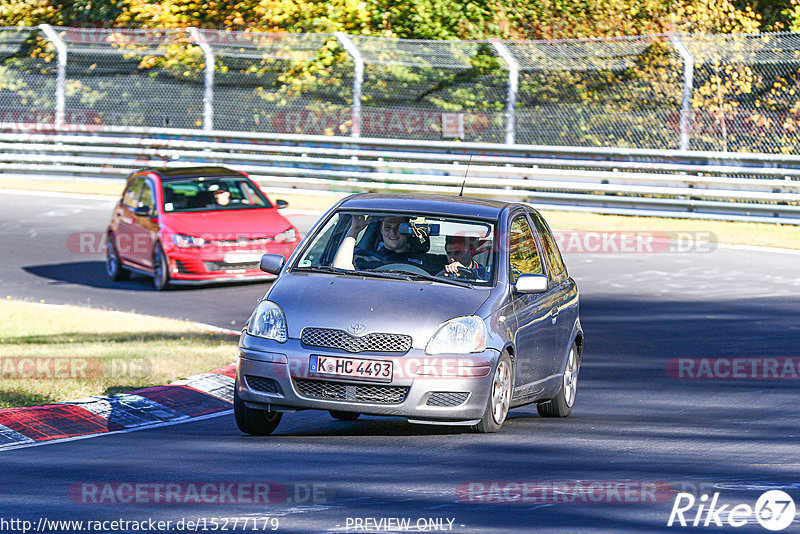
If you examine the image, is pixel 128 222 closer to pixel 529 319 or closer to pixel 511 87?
pixel 511 87

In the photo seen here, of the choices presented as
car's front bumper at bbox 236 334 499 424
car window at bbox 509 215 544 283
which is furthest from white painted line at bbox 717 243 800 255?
car's front bumper at bbox 236 334 499 424

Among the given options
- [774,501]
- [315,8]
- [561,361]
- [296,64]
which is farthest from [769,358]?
[315,8]

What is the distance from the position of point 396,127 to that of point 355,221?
19.5 m

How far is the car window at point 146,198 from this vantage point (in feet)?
60.4

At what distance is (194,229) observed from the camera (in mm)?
17641

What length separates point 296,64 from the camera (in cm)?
3136

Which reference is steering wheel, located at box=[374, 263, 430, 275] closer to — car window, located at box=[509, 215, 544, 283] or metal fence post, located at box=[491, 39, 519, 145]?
car window, located at box=[509, 215, 544, 283]

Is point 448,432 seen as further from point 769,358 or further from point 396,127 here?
point 396,127

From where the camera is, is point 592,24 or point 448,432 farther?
point 592,24

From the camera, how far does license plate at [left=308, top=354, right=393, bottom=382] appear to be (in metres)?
8.34

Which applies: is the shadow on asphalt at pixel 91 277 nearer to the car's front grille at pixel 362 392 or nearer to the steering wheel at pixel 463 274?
the steering wheel at pixel 463 274

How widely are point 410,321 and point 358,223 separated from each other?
1494 millimetres

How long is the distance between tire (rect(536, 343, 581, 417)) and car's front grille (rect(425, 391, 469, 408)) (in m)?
1.81

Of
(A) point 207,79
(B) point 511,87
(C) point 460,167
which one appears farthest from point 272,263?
(A) point 207,79
